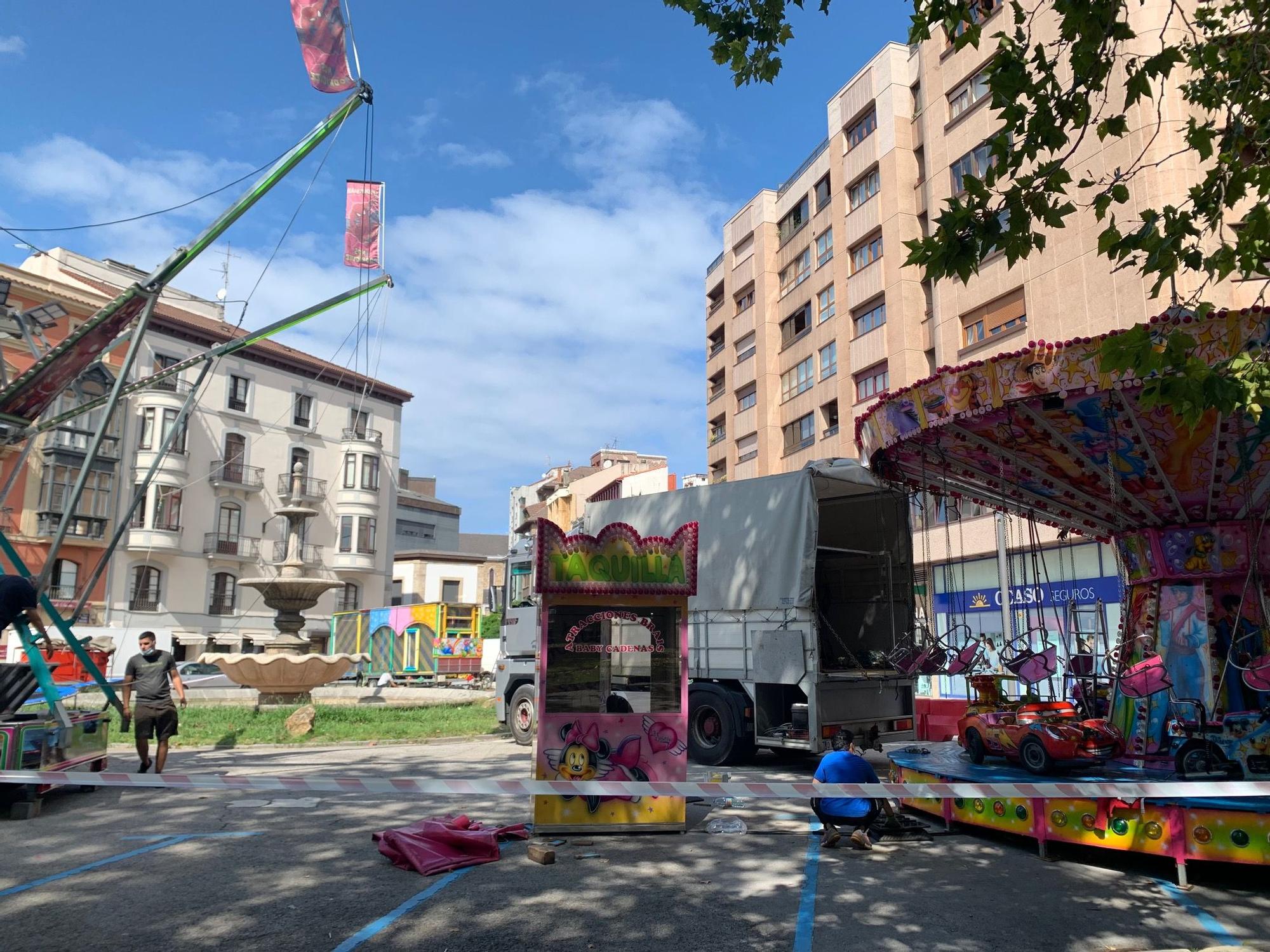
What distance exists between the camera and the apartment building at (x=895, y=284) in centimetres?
2244

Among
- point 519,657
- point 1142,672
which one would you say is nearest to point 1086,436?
point 1142,672

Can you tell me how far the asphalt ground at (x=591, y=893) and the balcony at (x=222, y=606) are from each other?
125ft

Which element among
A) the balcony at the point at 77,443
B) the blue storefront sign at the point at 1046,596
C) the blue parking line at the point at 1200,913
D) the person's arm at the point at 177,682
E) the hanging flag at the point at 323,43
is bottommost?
the blue parking line at the point at 1200,913

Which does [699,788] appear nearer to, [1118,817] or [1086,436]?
[1118,817]

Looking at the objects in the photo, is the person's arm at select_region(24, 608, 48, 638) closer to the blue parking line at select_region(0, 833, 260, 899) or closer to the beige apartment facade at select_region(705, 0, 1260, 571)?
the blue parking line at select_region(0, 833, 260, 899)

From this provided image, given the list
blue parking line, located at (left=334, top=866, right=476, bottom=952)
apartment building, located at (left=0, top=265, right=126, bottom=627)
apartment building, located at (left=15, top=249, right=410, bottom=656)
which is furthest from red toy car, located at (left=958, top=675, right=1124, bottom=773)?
apartment building, located at (left=0, top=265, right=126, bottom=627)

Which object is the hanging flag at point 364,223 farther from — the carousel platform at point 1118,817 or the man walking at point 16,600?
the carousel platform at point 1118,817

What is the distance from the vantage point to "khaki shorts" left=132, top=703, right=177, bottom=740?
35.2ft

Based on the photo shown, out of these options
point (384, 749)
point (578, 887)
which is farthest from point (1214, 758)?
point (384, 749)

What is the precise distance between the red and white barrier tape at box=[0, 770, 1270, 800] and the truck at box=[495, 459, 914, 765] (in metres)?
4.59

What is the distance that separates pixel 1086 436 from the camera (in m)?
8.75

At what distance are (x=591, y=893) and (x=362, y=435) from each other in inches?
1937

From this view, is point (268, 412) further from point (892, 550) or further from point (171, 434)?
point (892, 550)

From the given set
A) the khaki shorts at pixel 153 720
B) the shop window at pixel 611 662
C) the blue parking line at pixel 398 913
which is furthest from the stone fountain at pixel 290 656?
the blue parking line at pixel 398 913
